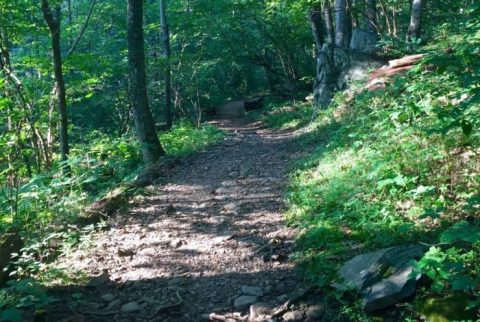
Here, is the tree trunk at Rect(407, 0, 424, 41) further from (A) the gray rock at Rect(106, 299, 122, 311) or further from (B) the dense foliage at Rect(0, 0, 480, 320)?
(A) the gray rock at Rect(106, 299, 122, 311)

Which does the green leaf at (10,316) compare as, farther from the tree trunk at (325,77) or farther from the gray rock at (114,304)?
the tree trunk at (325,77)

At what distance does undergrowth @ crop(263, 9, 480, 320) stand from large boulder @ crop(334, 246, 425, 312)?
0.10 metres

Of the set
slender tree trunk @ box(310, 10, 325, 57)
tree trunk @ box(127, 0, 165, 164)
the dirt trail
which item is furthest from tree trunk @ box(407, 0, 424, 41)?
tree trunk @ box(127, 0, 165, 164)

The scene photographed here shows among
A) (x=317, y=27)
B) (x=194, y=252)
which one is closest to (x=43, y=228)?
(x=194, y=252)

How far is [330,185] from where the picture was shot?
20.3ft

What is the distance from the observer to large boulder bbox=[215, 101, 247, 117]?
24334mm

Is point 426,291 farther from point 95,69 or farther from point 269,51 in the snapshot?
point 269,51

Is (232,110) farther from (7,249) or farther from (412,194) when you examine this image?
(7,249)

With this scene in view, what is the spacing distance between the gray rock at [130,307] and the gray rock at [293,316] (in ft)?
4.68

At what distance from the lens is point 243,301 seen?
4188mm

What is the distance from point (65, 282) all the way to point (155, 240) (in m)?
1.47

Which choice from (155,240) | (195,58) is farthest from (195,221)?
(195,58)

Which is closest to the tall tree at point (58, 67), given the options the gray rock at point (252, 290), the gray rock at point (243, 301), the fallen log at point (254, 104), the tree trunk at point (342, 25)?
the gray rock at point (252, 290)

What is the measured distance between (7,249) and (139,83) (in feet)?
18.0
